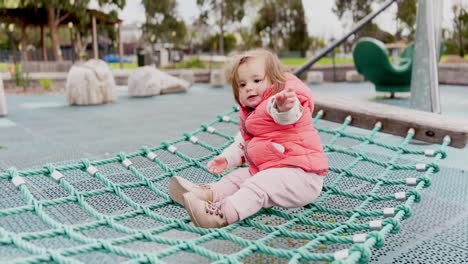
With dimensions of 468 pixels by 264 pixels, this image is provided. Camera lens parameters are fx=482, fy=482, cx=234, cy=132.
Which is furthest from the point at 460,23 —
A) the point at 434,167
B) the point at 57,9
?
the point at 434,167

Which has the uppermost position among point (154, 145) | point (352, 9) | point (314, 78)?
point (352, 9)

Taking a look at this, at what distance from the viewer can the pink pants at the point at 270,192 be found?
1.37m

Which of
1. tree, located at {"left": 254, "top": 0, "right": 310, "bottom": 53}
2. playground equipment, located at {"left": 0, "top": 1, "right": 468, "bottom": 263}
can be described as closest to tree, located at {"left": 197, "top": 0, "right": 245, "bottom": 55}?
tree, located at {"left": 254, "top": 0, "right": 310, "bottom": 53}

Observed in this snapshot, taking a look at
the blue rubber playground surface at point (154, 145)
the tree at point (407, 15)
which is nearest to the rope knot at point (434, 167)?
the blue rubber playground surface at point (154, 145)

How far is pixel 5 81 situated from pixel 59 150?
7223mm

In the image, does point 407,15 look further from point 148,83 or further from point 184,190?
point 184,190

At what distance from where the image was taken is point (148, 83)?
7551mm

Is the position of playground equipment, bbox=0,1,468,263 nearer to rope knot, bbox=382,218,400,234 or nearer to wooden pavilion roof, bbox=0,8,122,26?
rope knot, bbox=382,218,400,234

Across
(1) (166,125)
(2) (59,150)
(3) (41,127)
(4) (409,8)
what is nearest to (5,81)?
(3) (41,127)

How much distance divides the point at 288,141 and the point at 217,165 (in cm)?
32

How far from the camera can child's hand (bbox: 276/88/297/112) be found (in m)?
1.36

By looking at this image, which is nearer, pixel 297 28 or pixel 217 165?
pixel 217 165

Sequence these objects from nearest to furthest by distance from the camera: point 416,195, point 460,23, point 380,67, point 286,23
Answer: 1. point 416,195
2. point 380,67
3. point 460,23
4. point 286,23

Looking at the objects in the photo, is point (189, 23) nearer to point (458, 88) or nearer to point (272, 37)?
point (272, 37)
